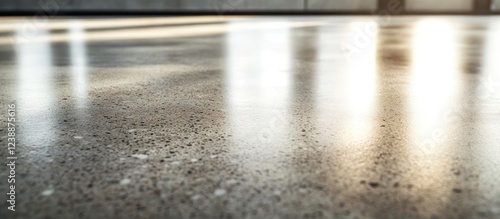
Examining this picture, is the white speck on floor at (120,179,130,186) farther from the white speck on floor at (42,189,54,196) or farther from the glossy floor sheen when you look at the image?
the white speck on floor at (42,189,54,196)

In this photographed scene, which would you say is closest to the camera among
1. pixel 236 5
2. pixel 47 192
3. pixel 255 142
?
pixel 47 192

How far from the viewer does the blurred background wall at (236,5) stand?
11312 mm

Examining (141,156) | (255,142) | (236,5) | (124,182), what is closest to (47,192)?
(124,182)

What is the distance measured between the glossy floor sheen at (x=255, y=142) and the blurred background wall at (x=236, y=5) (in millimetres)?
8909

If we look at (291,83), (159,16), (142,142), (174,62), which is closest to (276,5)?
(159,16)

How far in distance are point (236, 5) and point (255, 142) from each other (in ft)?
35.9

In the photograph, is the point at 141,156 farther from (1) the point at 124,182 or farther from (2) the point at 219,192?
(2) the point at 219,192

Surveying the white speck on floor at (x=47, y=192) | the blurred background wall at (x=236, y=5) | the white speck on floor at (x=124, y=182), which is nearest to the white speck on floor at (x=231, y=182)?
the white speck on floor at (x=124, y=182)

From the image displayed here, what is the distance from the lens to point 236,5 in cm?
1199

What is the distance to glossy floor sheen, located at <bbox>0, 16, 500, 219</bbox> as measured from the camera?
3.15ft

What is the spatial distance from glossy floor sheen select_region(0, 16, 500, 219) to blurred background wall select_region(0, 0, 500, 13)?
891cm

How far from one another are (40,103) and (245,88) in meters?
0.91

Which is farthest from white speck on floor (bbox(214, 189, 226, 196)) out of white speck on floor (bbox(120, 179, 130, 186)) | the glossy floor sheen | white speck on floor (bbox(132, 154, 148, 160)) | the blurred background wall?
the blurred background wall

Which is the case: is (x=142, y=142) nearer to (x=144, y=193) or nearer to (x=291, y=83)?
(x=144, y=193)
